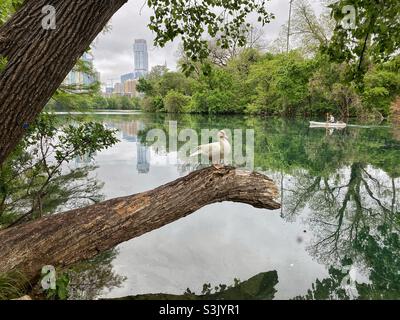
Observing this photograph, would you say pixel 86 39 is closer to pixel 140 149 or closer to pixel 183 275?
pixel 183 275

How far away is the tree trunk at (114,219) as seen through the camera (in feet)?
7.82

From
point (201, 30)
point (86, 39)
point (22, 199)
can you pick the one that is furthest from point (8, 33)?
point (22, 199)

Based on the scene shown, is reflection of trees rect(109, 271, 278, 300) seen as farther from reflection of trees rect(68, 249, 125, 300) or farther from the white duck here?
the white duck

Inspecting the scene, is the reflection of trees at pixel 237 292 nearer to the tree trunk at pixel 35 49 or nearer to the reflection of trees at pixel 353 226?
the reflection of trees at pixel 353 226

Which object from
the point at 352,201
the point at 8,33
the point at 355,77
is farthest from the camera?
the point at 352,201

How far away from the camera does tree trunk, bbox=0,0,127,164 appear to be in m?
1.58

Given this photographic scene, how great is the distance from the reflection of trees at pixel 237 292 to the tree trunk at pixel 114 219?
2.09ft

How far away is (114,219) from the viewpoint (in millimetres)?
2650

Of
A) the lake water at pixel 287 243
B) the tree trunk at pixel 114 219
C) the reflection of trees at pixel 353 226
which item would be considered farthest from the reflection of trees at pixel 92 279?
the reflection of trees at pixel 353 226

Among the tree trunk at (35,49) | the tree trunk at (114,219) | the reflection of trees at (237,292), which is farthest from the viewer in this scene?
the reflection of trees at (237,292)

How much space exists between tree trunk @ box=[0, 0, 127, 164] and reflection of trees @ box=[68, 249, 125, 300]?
1.83 m

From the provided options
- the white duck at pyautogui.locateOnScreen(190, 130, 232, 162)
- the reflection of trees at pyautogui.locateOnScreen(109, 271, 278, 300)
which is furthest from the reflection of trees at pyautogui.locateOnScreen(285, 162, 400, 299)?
the white duck at pyautogui.locateOnScreen(190, 130, 232, 162)

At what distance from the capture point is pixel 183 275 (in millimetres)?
3381
